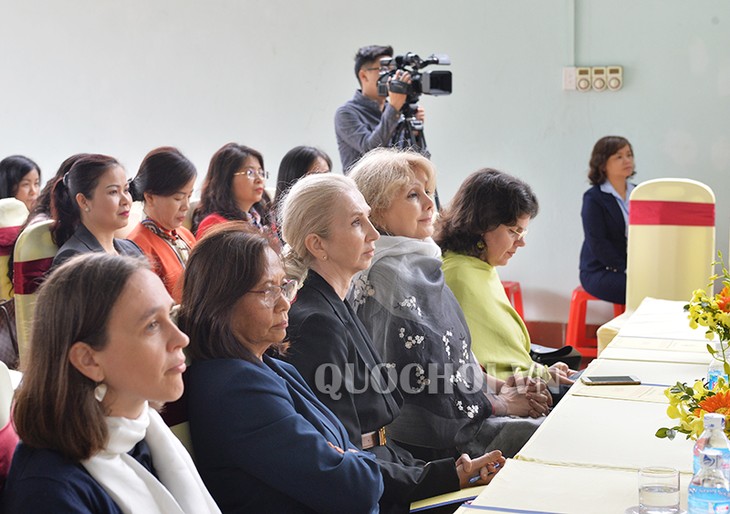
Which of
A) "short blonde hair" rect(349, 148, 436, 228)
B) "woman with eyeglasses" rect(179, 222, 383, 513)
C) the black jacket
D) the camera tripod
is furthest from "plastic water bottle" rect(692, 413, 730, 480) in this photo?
the camera tripod

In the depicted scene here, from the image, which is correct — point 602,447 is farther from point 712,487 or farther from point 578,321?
point 578,321

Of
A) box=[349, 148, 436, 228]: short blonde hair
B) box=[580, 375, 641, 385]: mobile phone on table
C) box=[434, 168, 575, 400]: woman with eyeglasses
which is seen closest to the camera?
box=[580, 375, 641, 385]: mobile phone on table

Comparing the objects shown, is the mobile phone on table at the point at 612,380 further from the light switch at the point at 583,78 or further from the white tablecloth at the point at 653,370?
the light switch at the point at 583,78

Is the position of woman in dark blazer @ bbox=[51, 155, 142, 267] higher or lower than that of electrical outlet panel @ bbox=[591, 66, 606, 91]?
lower

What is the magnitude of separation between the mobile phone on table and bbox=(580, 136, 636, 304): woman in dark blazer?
249 cm

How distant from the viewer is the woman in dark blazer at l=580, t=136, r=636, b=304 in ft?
16.1

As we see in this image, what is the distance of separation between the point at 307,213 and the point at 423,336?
18.1 inches

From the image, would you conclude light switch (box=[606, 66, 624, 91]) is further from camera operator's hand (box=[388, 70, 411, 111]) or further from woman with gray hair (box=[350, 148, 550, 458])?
woman with gray hair (box=[350, 148, 550, 458])

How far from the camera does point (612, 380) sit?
2.44 meters

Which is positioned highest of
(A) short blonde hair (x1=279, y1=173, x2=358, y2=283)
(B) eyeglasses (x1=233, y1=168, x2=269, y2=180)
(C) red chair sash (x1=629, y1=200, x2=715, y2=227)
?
(A) short blonde hair (x1=279, y1=173, x2=358, y2=283)

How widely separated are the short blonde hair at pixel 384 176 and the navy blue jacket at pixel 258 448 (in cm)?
104

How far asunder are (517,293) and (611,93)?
1.21 metres

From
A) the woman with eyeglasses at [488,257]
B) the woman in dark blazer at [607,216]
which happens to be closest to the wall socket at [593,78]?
the woman in dark blazer at [607,216]

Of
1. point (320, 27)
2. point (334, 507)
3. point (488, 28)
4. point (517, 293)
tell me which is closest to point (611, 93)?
point (488, 28)
